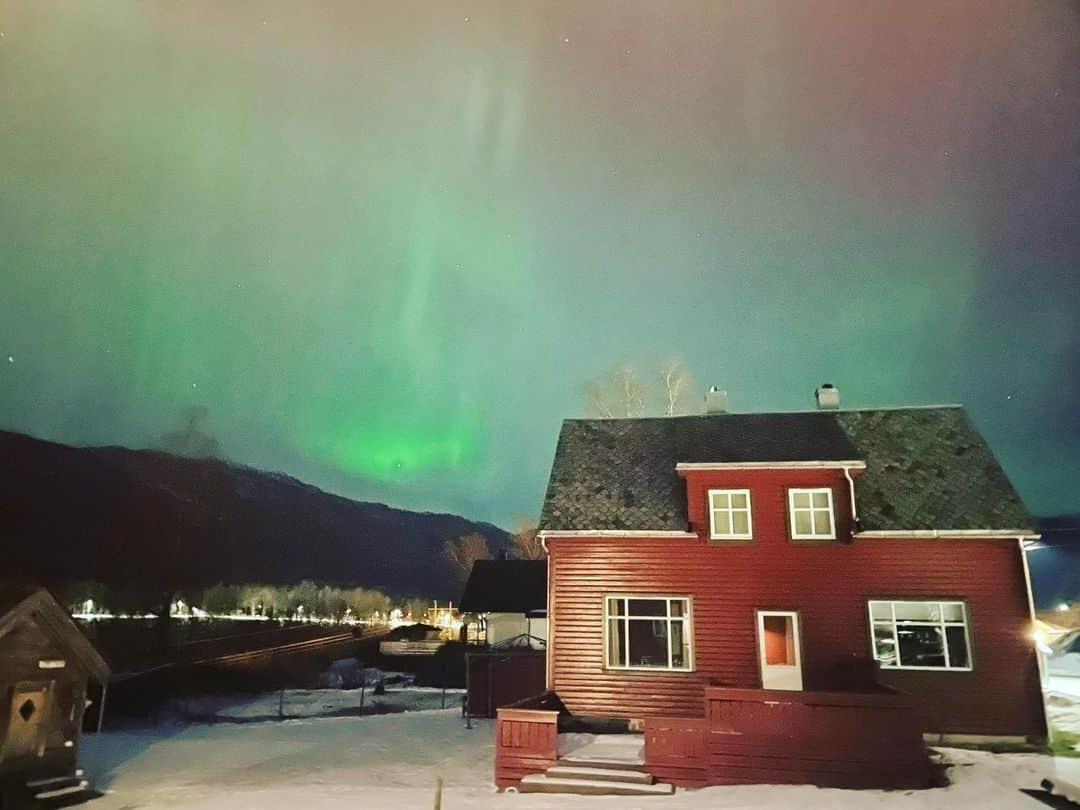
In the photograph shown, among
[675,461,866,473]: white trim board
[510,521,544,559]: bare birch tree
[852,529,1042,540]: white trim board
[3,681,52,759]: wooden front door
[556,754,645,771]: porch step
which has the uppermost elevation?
[510,521,544,559]: bare birch tree

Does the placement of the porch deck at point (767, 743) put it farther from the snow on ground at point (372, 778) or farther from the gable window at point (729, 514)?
the gable window at point (729, 514)

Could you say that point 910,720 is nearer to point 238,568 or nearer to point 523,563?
point 523,563

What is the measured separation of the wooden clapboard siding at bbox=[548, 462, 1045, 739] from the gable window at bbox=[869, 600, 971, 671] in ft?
0.67

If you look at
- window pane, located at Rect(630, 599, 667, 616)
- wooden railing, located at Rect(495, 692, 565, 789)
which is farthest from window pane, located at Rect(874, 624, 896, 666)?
wooden railing, located at Rect(495, 692, 565, 789)

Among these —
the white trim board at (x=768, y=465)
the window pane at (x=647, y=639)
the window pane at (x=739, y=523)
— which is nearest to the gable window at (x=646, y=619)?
the window pane at (x=739, y=523)

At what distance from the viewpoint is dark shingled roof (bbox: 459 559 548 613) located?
2931 cm

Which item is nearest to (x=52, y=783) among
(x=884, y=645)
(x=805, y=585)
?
(x=805, y=585)

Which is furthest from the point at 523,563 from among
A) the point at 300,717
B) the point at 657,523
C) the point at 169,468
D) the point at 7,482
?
the point at 7,482

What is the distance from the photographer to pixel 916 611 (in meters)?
15.3

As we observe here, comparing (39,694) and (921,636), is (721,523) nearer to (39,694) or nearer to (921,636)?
(921,636)

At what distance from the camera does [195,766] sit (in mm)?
14203

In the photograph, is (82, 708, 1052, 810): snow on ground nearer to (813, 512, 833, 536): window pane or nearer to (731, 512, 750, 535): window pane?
(813, 512, 833, 536): window pane

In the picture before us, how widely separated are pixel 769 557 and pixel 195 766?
12921 millimetres

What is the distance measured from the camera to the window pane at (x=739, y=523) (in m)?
16.3
